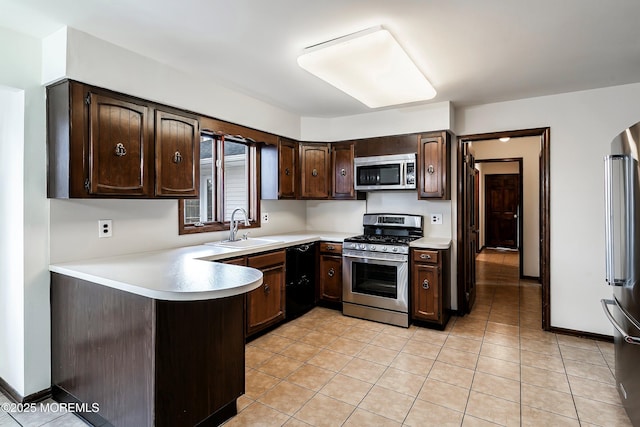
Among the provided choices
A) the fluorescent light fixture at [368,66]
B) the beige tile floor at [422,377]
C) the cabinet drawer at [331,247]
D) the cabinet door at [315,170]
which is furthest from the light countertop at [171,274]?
the cabinet door at [315,170]

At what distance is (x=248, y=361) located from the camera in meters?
2.76

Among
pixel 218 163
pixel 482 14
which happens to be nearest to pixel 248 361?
pixel 218 163

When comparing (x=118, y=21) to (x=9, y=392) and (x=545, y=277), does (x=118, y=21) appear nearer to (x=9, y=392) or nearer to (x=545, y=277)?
(x=9, y=392)

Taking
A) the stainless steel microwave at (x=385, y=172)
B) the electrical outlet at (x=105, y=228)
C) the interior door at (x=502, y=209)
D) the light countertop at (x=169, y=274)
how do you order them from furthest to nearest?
the interior door at (x=502, y=209)
the stainless steel microwave at (x=385, y=172)
the electrical outlet at (x=105, y=228)
the light countertop at (x=169, y=274)

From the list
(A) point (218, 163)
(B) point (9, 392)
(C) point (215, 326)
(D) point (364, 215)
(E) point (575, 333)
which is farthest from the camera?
(D) point (364, 215)

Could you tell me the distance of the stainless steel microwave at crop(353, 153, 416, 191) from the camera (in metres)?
3.76

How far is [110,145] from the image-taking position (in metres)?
2.27

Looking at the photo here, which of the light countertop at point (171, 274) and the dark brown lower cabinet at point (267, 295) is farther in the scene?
the dark brown lower cabinet at point (267, 295)

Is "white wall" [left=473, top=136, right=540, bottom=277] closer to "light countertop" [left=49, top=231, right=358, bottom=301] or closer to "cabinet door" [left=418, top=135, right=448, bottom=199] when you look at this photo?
"cabinet door" [left=418, top=135, right=448, bottom=199]

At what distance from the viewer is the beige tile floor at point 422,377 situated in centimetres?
205

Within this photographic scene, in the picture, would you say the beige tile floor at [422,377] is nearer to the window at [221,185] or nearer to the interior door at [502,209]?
the window at [221,185]

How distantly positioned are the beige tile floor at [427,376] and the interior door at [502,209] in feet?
18.9

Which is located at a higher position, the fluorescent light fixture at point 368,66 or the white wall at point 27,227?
the fluorescent light fixture at point 368,66

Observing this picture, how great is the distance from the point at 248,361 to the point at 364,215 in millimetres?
2285
